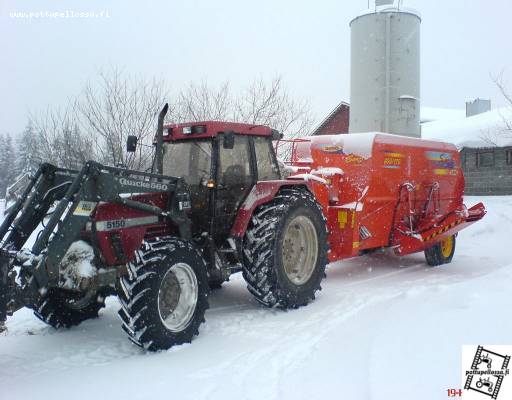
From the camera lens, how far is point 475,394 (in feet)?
11.0

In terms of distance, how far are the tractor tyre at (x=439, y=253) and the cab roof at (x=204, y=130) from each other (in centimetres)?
430

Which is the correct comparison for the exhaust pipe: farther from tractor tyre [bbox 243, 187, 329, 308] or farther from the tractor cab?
tractor tyre [bbox 243, 187, 329, 308]

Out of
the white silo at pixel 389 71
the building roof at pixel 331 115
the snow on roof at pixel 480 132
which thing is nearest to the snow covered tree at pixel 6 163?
the building roof at pixel 331 115

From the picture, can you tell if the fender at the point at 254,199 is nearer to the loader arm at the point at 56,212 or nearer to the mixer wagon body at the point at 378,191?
the loader arm at the point at 56,212

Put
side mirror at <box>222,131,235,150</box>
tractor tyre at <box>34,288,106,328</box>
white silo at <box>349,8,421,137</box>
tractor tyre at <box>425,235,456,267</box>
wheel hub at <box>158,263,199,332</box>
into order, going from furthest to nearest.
Result: white silo at <box>349,8,421,137</box> < tractor tyre at <box>425,235,456,267</box> < side mirror at <box>222,131,235,150</box> < tractor tyre at <box>34,288,106,328</box> < wheel hub at <box>158,263,199,332</box>

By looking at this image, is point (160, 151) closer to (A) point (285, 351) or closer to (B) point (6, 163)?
(A) point (285, 351)

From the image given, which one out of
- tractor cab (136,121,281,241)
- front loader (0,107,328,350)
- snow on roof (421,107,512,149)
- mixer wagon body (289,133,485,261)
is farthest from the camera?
snow on roof (421,107,512,149)

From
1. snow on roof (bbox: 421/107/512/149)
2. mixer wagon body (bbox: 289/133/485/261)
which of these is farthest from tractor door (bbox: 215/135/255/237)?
snow on roof (bbox: 421/107/512/149)

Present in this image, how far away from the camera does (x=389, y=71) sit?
13.5 m

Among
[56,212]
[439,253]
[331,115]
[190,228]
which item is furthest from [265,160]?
[331,115]

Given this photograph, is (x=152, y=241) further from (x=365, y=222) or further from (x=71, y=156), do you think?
(x=71, y=156)

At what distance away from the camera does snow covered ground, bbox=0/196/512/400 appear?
12.0 ft

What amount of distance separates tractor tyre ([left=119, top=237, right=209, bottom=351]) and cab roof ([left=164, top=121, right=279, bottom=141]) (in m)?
1.42

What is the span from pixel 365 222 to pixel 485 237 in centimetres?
573
